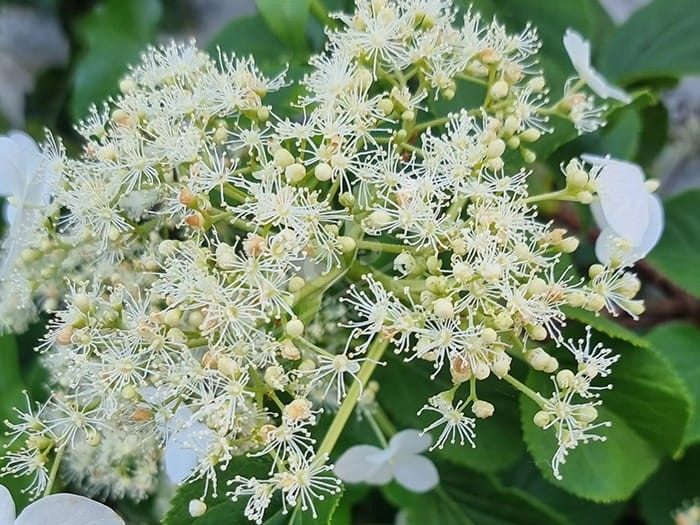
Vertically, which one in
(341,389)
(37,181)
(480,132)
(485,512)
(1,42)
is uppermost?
(1,42)

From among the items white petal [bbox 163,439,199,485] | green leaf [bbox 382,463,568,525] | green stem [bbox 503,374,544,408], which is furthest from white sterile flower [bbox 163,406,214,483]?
green leaf [bbox 382,463,568,525]

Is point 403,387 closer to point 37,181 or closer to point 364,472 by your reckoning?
point 364,472

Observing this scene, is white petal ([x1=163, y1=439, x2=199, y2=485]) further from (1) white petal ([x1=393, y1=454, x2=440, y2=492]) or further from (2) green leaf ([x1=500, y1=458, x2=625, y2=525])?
(2) green leaf ([x1=500, y1=458, x2=625, y2=525])

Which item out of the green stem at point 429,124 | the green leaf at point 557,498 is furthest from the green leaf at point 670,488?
the green stem at point 429,124

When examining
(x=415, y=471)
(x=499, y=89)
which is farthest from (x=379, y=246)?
(x=415, y=471)

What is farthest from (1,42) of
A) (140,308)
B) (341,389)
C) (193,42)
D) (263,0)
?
(341,389)

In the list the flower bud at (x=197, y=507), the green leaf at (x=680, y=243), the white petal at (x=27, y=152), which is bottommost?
the green leaf at (x=680, y=243)

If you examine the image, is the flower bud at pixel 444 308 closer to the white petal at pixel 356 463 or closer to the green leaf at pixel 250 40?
the white petal at pixel 356 463
